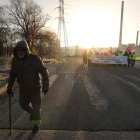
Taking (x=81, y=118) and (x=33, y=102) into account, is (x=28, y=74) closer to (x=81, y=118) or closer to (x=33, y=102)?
(x=33, y=102)

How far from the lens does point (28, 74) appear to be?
264 cm

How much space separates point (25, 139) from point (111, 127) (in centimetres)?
180

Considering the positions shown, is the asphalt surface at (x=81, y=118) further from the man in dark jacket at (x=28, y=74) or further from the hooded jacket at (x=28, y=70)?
the hooded jacket at (x=28, y=70)

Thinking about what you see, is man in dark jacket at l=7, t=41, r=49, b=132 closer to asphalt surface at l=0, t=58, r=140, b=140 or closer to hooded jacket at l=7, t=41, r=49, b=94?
hooded jacket at l=7, t=41, r=49, b=94

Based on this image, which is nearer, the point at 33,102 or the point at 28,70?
the point at 28,70

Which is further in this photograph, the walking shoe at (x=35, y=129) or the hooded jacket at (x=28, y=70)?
the walking shoe at (x=35, y=129)

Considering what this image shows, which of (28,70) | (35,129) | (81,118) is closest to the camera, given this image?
(28,70)

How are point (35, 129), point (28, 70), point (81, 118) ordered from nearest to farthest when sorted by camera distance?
point (28, 70) → point (35, 129) → point (81, 118)

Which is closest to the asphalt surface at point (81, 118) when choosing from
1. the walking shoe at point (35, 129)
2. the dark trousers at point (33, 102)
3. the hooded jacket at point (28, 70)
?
the walking shoe at point (35, 129)

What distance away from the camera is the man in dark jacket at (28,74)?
8.62 feet

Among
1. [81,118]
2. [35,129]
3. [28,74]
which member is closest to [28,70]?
[28,74]

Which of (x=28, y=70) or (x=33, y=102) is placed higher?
(x=28, y=70)

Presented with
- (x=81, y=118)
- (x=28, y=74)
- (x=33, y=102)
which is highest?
(x=28, y=74)

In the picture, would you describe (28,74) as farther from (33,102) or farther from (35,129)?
(35,129)
